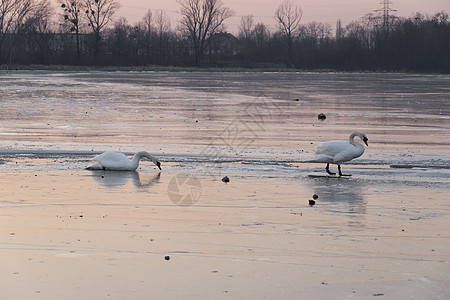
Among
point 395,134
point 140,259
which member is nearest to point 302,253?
point 140,259

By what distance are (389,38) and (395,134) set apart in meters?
85.3

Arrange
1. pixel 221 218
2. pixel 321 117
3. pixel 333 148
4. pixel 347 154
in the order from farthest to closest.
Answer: pixel 321 117, pixel 333 148, pixel 347 154, pixel 221 218

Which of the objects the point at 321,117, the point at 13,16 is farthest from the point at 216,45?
the point at 321,117

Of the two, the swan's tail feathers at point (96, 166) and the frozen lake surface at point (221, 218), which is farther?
the swan's tail feathers at point (96, 166)

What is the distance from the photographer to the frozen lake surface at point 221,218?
19.0 feet

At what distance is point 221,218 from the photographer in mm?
8125

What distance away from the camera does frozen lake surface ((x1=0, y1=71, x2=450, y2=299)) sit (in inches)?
227

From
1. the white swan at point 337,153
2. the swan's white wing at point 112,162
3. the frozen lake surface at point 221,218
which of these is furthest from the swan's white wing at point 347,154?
the swan's white wing at point 112,162

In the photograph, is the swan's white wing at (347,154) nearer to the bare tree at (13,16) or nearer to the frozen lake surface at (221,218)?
the frozen lake surface at (221,218)

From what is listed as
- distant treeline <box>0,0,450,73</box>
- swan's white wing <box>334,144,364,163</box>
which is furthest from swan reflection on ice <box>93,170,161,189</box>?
distant treeline <box>0,0,450,73</box>

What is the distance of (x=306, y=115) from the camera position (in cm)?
2347

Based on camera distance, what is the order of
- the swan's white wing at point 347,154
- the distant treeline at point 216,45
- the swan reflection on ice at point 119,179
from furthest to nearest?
the distant treeline at point 216,45 → the swan's white wing at point 347,154 → the swan reflection on ice at point 119,179

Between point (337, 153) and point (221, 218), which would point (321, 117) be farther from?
point (221, 218)

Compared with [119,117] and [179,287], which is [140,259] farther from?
[119,117]
